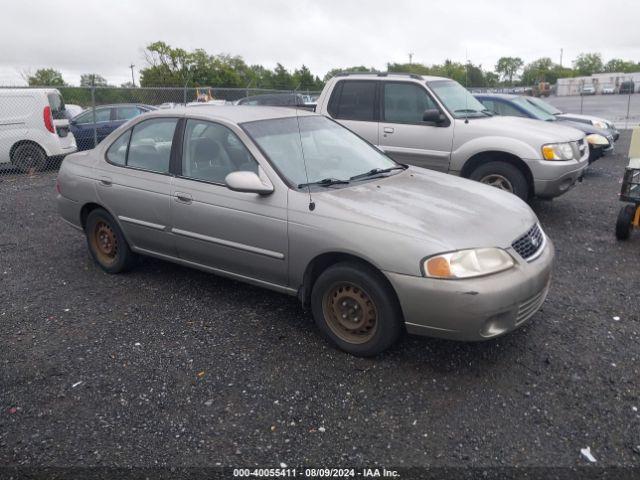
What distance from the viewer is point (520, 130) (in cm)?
702

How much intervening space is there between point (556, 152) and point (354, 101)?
2.81 metres

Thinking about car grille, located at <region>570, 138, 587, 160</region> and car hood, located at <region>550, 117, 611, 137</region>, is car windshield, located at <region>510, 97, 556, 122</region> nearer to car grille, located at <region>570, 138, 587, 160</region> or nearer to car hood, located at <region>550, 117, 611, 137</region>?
car hood, located at <region>550, 117, 611, 137</region>

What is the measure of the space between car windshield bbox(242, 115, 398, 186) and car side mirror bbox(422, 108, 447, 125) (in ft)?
8.39

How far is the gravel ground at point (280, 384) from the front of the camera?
2.87 metres

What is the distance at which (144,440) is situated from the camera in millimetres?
2949

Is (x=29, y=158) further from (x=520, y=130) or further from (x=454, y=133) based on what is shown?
(x=520, y=130)

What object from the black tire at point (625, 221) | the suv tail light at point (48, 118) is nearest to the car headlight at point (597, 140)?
the black tire at point (625, 221)

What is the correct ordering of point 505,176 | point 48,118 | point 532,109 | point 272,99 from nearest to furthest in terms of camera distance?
1. point 505,176
2. point 532,109
3. point 48,118
4. point 272,99

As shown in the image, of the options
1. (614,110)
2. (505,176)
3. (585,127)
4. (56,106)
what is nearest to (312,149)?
(505,176)

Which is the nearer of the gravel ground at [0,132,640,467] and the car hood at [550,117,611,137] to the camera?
the gravel ground at [0,132,640,467]

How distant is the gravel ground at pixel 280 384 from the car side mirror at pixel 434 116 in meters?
2.95

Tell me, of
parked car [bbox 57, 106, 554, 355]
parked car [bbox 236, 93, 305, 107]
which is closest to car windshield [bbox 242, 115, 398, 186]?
parked car [bbox 57, 106, 554, 355]

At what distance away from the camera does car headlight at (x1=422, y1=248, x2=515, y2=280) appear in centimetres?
326

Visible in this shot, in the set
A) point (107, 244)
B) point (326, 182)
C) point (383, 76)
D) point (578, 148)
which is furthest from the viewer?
point (383, 76)
